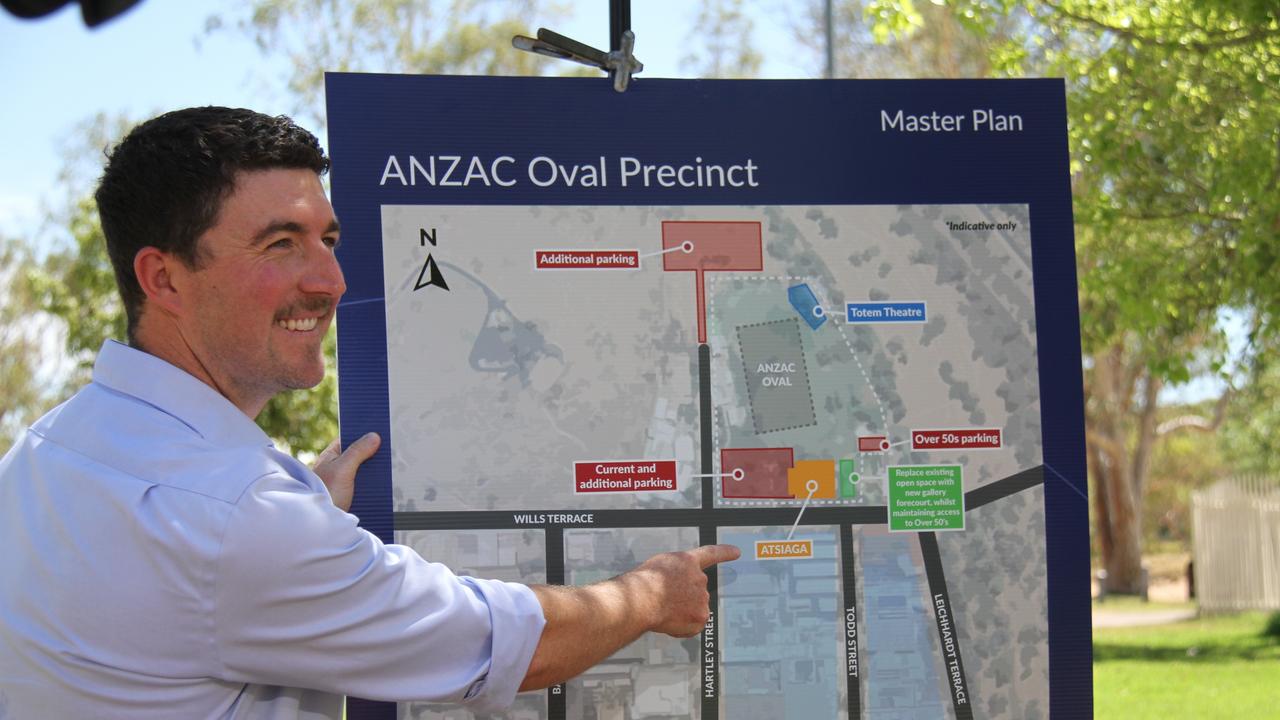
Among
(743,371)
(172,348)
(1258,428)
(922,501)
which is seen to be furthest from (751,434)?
(1258,428)

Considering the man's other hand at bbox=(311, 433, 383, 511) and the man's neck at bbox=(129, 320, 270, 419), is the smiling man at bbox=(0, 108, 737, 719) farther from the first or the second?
the man's other hand at bbox=(311, 433, 383, 511)

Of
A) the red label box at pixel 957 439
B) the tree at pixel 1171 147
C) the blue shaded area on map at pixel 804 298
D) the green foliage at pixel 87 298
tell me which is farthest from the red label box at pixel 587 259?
the green foliage at pixel 87 298

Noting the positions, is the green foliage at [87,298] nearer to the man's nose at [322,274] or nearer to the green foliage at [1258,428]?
the man's nose at [322,274]

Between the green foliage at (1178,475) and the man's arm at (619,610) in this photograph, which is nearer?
the man's arm at (619,610)

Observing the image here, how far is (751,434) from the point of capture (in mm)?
2783

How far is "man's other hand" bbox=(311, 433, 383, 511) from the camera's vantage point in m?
2.59

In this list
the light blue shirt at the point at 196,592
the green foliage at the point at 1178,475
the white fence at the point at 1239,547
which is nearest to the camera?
the light blue shirt at the point at 196,592

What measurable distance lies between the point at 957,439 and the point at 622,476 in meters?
0.79

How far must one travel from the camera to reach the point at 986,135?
2.90 meters

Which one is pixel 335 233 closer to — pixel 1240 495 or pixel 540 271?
pixel 540 271

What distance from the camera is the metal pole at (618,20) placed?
9.37ft

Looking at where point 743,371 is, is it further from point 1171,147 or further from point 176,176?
point 1171,147

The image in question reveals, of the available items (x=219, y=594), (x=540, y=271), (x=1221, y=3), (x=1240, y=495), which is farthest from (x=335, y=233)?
(x=1240, y=495)

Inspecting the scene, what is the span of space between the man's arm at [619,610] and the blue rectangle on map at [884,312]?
62cm
